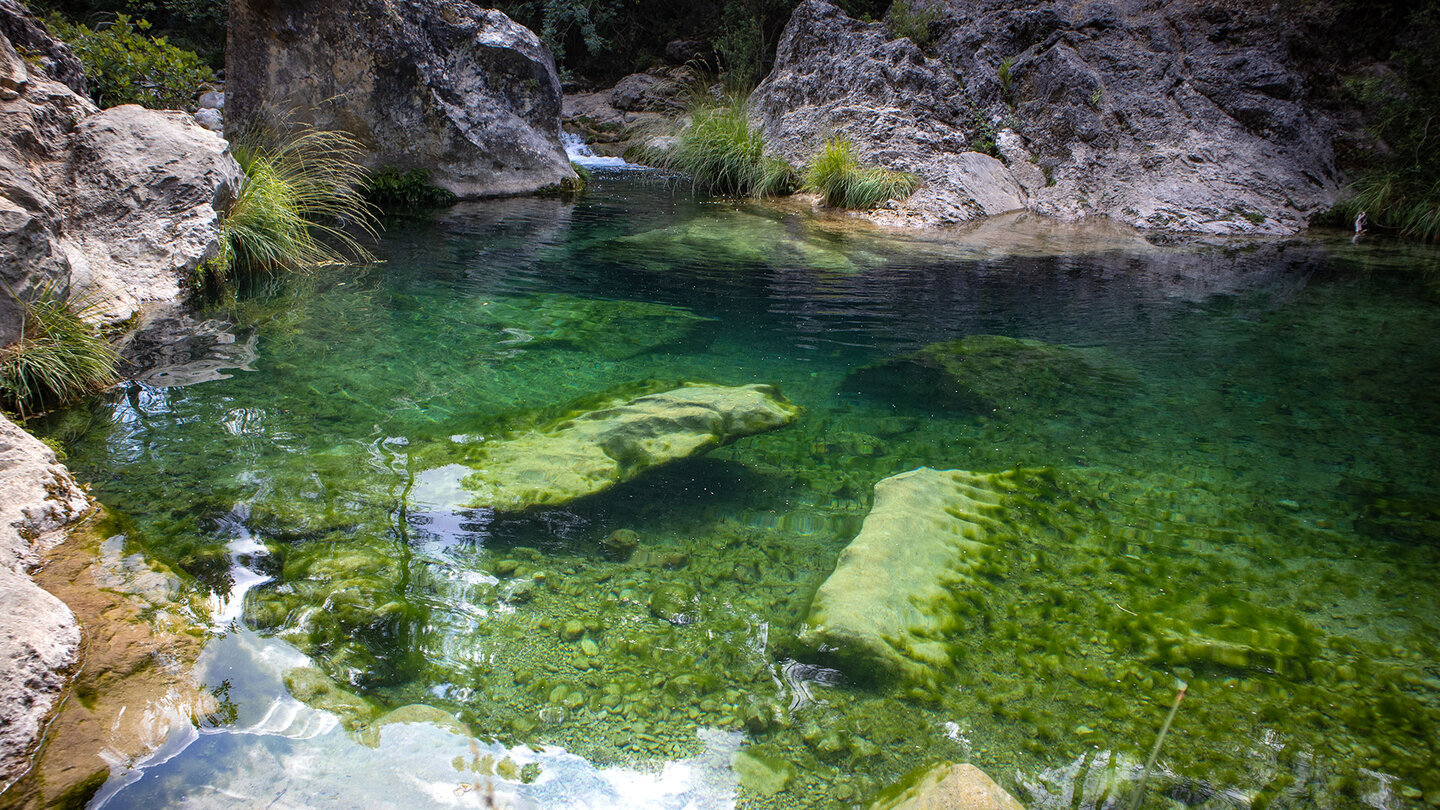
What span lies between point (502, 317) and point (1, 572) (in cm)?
336

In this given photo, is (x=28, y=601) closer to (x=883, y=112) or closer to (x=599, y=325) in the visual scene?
(x=599, y=325)

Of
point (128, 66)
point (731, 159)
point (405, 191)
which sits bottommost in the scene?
point (405, 191)

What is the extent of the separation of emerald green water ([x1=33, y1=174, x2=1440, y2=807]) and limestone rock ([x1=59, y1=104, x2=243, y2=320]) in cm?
52

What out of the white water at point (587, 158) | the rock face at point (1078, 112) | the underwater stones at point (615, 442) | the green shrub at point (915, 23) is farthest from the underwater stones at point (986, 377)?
the white water at point (587, 158)

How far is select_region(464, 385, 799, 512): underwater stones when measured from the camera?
290 cm

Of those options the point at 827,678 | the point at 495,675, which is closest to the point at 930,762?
the point at 827,678

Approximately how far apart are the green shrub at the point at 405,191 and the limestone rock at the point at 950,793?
9.44 m

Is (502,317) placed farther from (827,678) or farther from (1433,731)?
(1433,731)

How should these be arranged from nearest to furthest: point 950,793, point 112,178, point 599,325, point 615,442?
1. point 950,793
2. point 615,442
3. point 112,178
4. point 599,325

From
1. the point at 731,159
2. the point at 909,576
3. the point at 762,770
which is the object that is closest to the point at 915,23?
the point at 731,159

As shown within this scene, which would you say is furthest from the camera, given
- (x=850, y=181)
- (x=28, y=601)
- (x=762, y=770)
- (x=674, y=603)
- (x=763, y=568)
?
(x=850, y=181)

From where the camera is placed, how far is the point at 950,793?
5.06 ft

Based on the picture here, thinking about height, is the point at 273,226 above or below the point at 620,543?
above

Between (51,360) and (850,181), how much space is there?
843 cm
